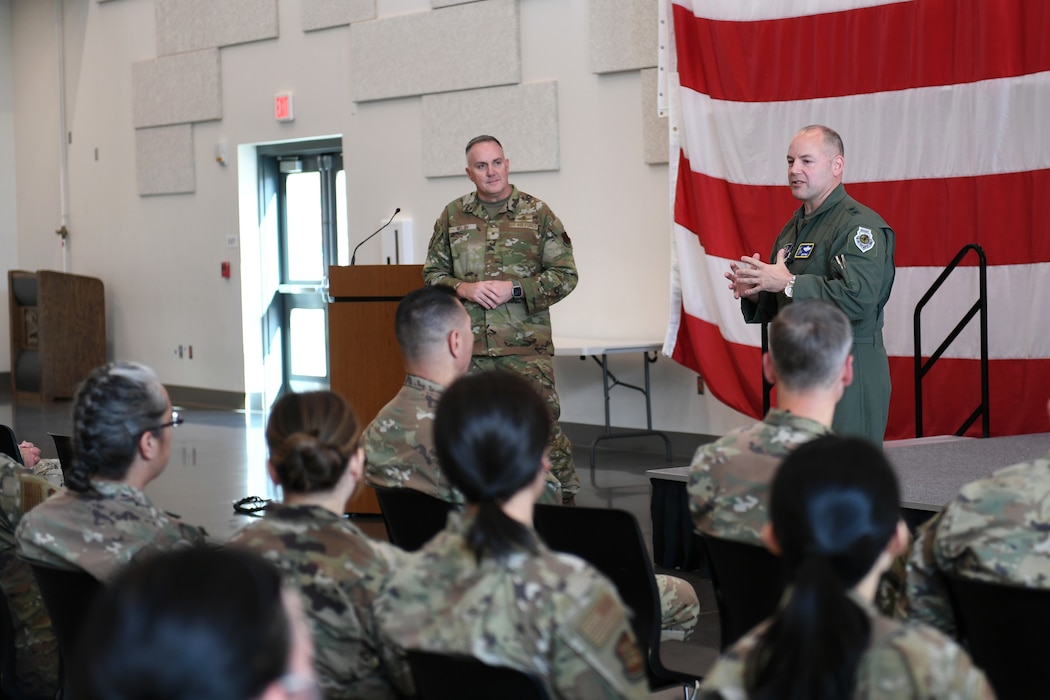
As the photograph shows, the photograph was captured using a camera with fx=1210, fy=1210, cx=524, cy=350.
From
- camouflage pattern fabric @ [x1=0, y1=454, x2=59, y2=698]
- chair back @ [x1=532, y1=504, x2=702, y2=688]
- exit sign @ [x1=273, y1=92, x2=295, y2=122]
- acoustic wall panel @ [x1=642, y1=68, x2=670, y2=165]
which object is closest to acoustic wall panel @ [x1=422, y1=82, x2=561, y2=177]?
acoustic wall panel @ [x1=642, y1=68, x2=670, y2=165]

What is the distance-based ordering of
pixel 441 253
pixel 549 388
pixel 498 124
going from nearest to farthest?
pixel 549 388 < pixel 441 253 < pixel 498 124

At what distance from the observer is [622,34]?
666 centimetres

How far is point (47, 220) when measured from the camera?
1134 centimetres

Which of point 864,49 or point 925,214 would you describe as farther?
point 864,49

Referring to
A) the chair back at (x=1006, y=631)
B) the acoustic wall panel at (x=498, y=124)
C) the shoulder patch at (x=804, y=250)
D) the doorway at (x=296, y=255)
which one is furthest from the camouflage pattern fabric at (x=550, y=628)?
the doorway at (x=296, y=255)

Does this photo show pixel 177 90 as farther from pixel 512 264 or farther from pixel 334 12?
pixel 512 264

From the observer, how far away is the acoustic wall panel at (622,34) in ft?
21.4

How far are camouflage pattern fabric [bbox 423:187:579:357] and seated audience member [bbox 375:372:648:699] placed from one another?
3.10 meters

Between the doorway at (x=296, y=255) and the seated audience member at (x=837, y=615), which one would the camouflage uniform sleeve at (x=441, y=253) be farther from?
the doorway at (x=296, y=255)

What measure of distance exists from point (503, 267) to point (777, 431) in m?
2.92

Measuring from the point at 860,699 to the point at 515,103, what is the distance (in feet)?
20.6

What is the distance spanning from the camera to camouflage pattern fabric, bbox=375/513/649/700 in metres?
1.56

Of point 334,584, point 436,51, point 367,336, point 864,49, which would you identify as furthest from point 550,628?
point 436,51

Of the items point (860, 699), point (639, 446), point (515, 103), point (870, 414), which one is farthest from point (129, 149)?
point (860, 699)
